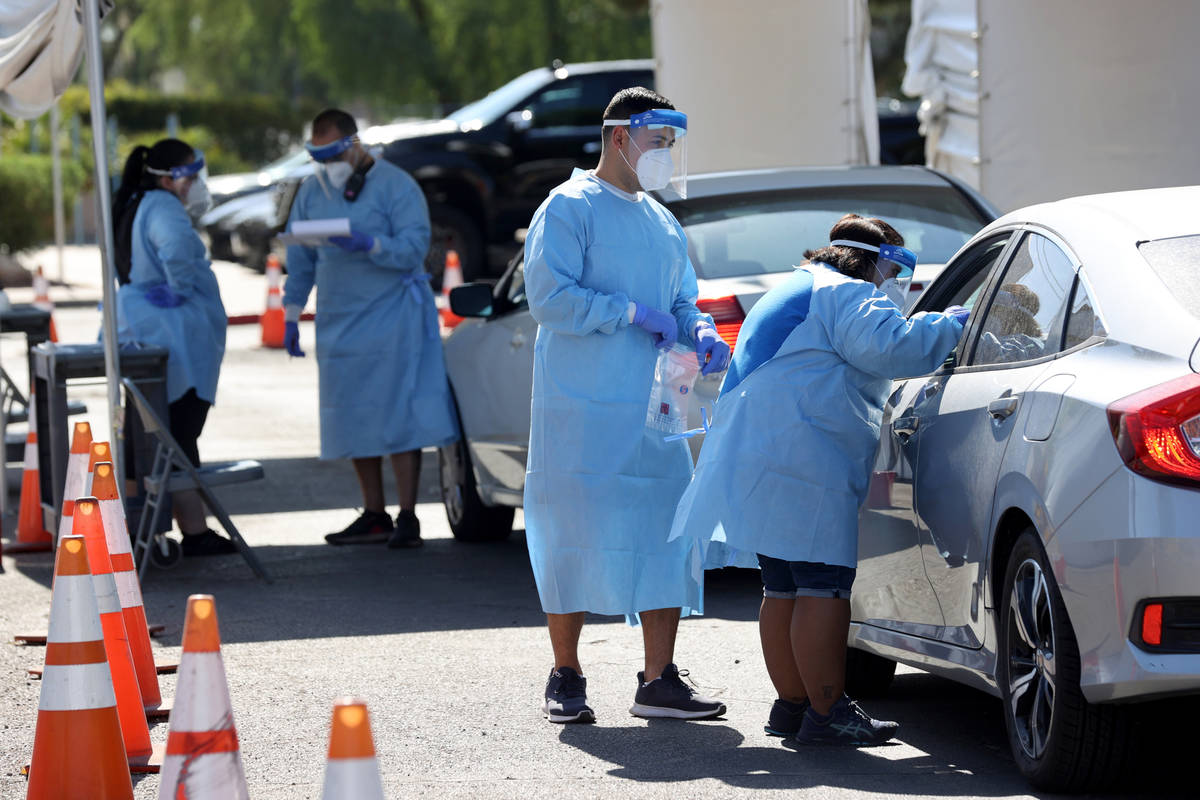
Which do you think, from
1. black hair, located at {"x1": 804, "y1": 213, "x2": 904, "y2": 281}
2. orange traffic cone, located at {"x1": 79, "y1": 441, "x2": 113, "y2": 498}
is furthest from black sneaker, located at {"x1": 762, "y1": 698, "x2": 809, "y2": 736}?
orange traffic cone, located at {"x1": 79, "y1": 441, "x2": 113, "y2": 498}

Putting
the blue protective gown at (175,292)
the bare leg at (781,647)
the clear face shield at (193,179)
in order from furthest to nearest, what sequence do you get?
Answer: the clear face shield at (193,179), the blue protective gown at (175,292), the bare leg at (781,647)

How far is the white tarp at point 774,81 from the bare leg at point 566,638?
7.82m

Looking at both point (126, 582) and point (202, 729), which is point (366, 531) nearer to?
point (126, 582)

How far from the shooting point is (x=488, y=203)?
65.6 ft

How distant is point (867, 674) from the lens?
605cm

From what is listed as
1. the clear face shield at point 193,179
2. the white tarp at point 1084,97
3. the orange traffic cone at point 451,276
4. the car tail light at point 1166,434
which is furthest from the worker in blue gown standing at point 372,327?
the orange traffic cone at point 451,276

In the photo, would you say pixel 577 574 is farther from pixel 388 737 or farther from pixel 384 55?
pixel 384 55

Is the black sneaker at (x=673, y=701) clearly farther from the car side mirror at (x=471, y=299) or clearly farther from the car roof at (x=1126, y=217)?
the car side mirror at (x=471, y=299)

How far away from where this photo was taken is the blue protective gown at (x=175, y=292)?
891cm

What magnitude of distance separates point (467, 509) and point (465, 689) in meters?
3.19

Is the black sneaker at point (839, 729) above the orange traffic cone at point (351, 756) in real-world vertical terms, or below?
below

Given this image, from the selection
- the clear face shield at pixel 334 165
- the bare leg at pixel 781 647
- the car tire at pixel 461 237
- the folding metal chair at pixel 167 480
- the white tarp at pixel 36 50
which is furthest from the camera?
the car tire at pixel 461 237

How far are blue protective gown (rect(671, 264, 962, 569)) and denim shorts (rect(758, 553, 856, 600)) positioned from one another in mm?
73

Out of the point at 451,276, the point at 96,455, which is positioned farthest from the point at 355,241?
the point at 451,276
